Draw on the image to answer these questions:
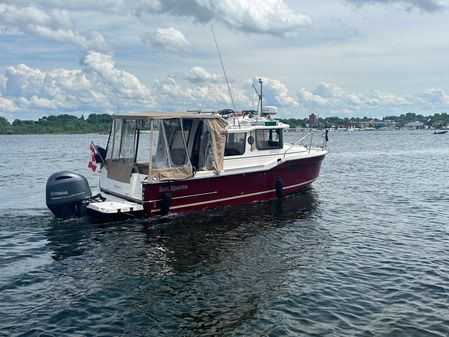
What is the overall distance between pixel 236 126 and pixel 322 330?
462 inches

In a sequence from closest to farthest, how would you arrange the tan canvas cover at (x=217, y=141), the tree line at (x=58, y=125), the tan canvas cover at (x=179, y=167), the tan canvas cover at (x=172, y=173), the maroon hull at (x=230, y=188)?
the tan canvas cover at (x=172, y=173), the tan canvas cover at (x=179, y=167), the maroon hull at (x=230, y=188), the tan canvas cover at (x=217, y=141), the tree line at (x=58, y=125)

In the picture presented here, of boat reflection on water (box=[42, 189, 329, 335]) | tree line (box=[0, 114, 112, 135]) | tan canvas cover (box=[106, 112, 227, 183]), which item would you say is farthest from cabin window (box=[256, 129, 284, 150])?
tree line (box=[0, 114, 112, 135])

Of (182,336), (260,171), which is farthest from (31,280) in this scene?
(260,171)

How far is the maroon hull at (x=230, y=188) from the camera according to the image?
16141mm

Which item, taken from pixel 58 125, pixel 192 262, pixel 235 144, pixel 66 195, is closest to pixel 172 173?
pixel 66 195

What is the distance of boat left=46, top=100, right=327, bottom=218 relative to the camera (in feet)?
50.7

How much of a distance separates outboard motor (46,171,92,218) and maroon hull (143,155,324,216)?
207cm

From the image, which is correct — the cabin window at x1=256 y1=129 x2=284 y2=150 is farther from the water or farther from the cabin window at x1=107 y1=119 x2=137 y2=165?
the cabin window at x1=107 y1=119 x2=137 y2=165

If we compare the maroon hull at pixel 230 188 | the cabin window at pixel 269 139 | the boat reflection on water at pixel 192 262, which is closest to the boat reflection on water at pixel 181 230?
the boat reflection on water at pixel 192 262

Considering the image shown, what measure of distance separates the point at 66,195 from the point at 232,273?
6742 mm

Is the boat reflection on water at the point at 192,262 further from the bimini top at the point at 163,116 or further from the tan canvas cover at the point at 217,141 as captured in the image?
the bimini top at the point at 163,116

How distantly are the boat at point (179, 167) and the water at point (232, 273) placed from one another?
2.22 feet

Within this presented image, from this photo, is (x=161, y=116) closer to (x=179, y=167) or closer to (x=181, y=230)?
(x=179, y=167)

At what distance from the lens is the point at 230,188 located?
18281 mm
